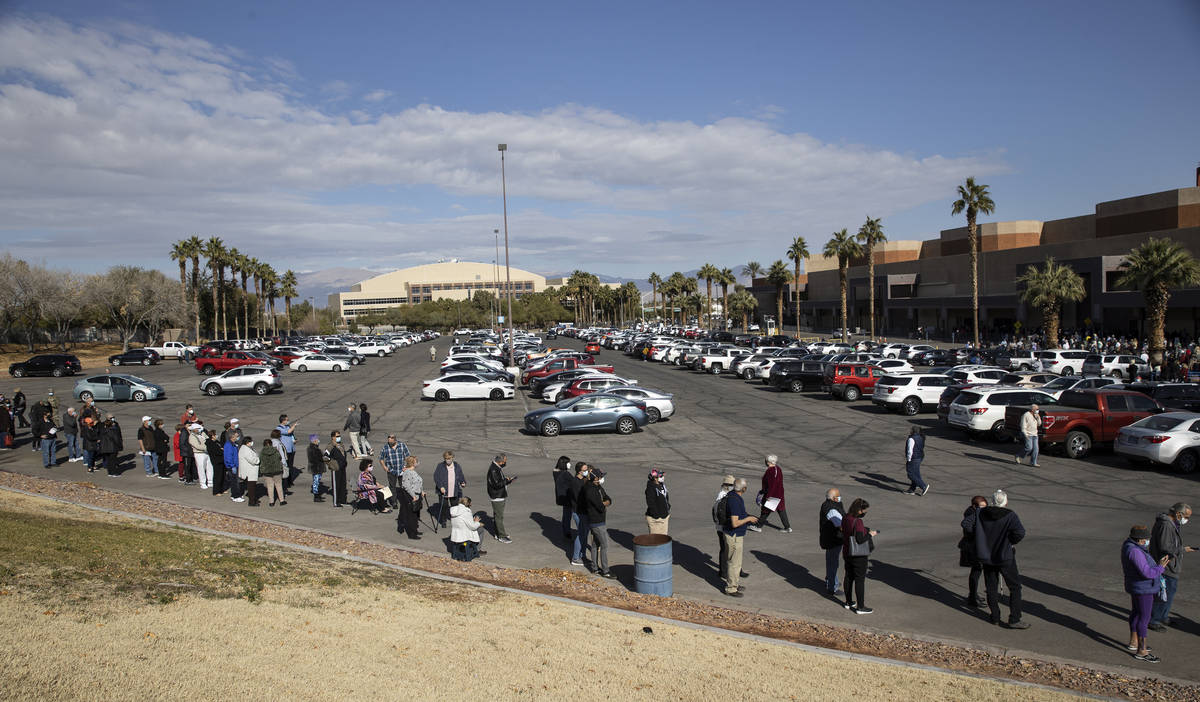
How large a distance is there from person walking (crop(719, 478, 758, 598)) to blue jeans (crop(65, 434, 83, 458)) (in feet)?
57.8

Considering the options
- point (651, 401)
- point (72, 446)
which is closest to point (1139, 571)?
point (651, 401)

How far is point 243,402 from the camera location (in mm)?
33906

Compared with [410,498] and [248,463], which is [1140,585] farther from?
[248,463]

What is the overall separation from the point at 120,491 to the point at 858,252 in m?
65.8

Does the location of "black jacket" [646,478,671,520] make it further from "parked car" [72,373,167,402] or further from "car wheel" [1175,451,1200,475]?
"parked car" [72,373,167,402]

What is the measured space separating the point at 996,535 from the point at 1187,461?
444 inches

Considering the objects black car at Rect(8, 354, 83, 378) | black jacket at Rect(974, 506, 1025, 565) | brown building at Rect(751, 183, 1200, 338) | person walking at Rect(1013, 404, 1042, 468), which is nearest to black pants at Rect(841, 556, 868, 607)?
black jacket at Rect(974, 506, 1025, 565)

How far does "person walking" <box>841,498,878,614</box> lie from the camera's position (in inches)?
371

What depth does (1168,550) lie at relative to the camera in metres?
8.61

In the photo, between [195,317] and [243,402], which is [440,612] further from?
[195,317]

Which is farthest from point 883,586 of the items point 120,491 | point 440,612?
point 120,491

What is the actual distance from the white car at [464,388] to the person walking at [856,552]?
2540cm

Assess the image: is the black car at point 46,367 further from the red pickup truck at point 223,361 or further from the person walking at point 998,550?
the person walking at point 998,550

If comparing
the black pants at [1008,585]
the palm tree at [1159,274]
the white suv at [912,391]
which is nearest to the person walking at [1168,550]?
the black pants at [1008,585]
